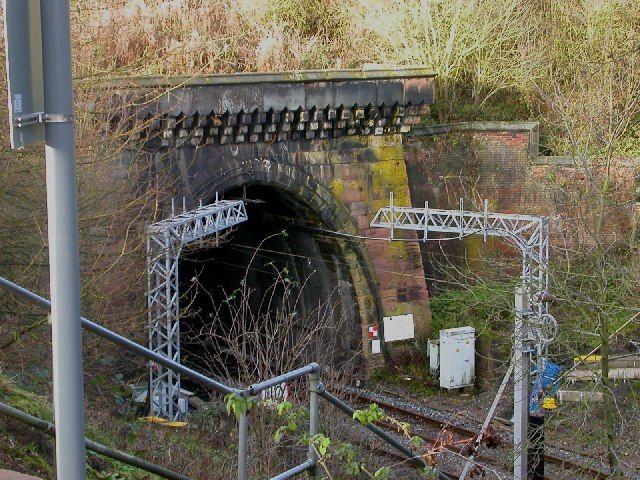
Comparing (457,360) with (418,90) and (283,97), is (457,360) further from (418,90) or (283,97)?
(283,97)

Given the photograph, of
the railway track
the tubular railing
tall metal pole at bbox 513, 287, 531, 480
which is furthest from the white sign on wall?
the tubular railing

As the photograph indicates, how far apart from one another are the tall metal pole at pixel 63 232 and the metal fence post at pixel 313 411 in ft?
6.88

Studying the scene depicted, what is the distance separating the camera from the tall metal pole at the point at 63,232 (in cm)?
233

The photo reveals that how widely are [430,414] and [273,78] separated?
699 cm

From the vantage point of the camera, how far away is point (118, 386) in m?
13.7

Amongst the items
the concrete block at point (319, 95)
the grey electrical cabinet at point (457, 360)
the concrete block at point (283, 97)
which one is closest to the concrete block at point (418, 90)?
the concrete block at point (319, 95)

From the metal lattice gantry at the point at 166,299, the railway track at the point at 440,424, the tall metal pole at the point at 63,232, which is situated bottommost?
the railway track at the point at 440,424

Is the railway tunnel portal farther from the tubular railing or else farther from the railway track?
the tubular railing

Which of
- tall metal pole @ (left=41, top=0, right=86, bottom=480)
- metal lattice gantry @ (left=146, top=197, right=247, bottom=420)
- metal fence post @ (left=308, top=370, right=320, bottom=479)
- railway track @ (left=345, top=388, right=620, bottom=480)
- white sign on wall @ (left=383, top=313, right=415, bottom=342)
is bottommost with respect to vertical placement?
railway track @ (left=345, top=388, right=620, bottom=480)

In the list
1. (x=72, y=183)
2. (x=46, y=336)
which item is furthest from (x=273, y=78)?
(x=72, y=183)

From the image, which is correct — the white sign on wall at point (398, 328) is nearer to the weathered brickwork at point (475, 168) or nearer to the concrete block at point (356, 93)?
the weathered brickwork at point (475, 168)

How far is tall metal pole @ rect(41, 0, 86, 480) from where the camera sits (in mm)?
2332

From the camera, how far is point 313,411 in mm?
4625

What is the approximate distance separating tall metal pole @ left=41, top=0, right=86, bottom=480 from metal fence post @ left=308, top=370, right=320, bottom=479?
82.6 inches
